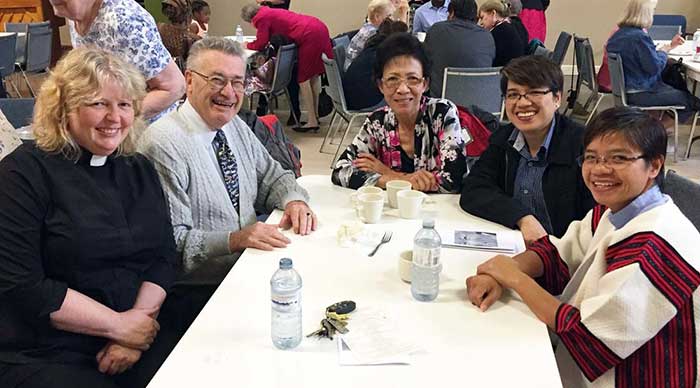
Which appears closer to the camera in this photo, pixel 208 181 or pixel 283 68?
pixel 208 181

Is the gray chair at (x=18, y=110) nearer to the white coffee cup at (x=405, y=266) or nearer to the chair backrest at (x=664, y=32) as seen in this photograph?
the white coffee cup at (x=405, y=266)

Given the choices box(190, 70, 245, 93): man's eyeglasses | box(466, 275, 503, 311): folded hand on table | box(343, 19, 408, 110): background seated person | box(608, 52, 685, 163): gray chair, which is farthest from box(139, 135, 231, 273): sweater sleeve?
box(608, 52, 685, 163): gray chair

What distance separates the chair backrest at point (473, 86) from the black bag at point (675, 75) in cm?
182

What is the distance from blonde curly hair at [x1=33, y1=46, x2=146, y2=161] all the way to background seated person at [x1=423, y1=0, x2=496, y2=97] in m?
3.09

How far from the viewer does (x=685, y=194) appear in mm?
1667

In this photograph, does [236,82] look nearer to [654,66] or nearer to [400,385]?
[400,385]

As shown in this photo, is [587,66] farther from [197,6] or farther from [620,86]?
[197,6]

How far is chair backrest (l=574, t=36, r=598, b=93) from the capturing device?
508 centimetres

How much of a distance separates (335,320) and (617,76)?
4.07 m

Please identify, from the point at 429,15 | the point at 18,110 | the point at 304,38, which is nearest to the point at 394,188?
the point at 18,110

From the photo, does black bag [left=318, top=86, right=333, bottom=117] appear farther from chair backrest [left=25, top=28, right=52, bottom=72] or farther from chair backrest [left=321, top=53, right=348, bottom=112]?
chair backrest [left=25, top=28, right=52, bottom=72]

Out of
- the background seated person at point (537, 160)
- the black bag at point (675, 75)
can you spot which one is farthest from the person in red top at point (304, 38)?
the background seated person at point (537, 160)

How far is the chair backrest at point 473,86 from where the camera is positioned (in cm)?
397

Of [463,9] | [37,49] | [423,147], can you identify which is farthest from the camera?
[37,49]
